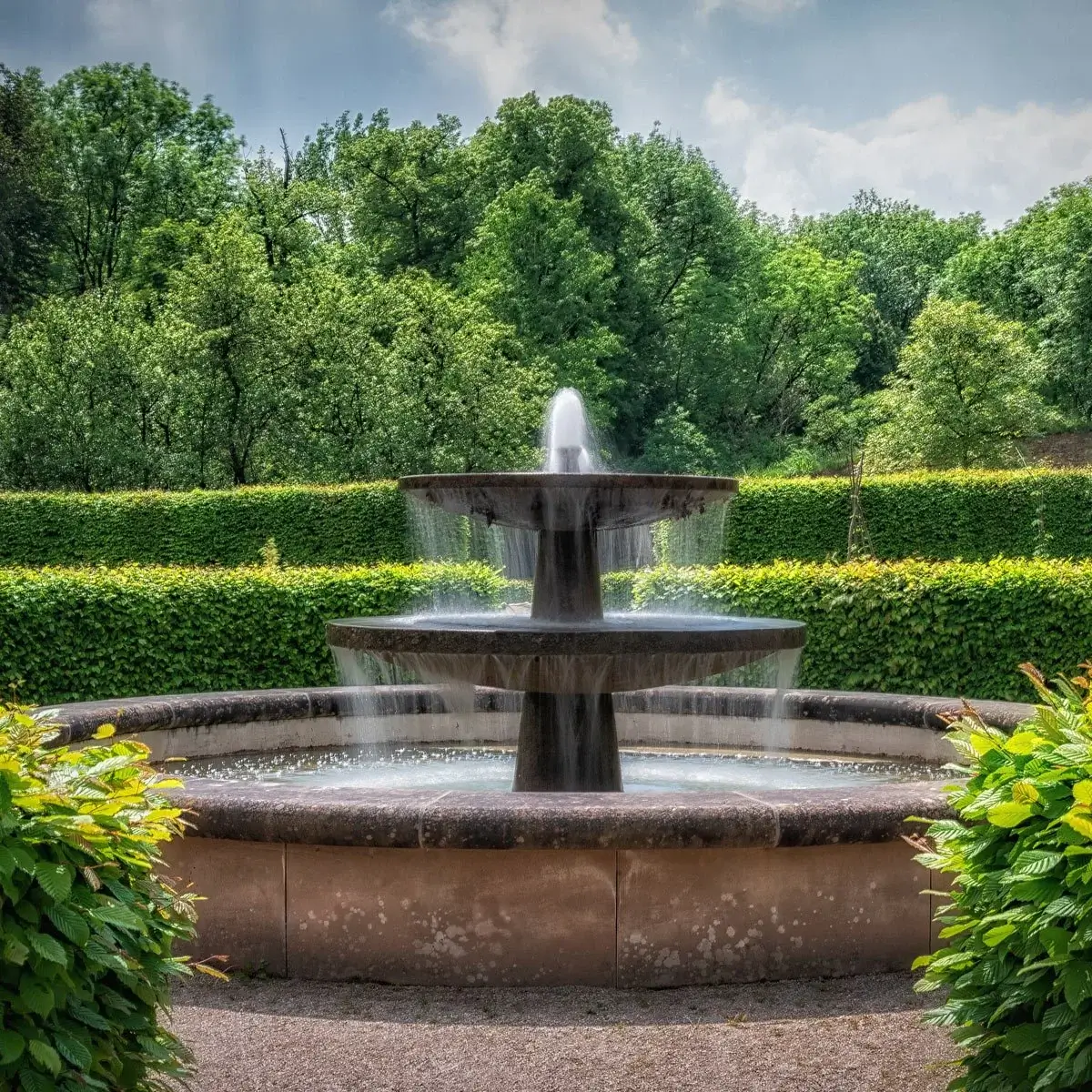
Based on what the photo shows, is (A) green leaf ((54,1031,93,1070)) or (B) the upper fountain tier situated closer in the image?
(A) green leaf ((54,1031,93,1070))

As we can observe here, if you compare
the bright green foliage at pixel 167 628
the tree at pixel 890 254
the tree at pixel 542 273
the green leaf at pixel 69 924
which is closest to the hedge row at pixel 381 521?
the bright green foliage at pixel 167 628

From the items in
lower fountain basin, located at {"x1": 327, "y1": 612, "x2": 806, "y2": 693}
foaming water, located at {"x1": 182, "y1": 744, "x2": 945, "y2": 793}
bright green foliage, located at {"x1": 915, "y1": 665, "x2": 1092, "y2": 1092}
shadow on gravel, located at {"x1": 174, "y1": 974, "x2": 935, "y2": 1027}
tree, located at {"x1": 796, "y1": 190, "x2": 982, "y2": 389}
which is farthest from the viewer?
tree, located at {"x1": 796, "y1": 190, "x2": 982, "y2": 389}

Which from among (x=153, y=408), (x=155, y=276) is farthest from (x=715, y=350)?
(x=153, y=408)

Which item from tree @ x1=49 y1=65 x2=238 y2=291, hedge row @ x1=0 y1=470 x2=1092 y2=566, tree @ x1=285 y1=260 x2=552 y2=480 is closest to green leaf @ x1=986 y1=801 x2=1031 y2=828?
hedge row @ x1=0 y1=470 x2=1092 y2=566

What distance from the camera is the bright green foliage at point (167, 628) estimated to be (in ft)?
35.0

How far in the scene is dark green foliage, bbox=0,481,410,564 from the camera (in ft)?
73.7

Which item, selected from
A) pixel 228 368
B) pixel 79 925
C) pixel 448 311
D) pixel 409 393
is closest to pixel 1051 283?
pixel 448 311

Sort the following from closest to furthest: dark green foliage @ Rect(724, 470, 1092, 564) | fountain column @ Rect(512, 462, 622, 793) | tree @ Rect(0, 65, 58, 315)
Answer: fountain column @ Rect(512, 462, 622, 793) < dark green foliage @ Rect(724, 470, 1092, 564) < tree @ Rect(0, 65, 58, 315)

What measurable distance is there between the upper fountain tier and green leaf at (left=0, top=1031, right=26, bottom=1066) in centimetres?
415

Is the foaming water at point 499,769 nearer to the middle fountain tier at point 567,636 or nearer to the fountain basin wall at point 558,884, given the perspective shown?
the middle fountain tier at point 567,636

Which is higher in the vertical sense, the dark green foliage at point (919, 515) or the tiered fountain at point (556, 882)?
the dark green foliage at point (919, 515)

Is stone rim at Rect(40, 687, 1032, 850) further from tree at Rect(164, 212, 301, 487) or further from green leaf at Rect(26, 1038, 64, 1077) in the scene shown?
tree at Rect(164, 212, 301, 487)

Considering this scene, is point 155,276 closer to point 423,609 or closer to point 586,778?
point 423,609

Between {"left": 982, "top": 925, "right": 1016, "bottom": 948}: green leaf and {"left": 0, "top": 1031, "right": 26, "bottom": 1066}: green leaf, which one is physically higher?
{"left": 982, "top": 925, "right": 1016, "bottom": 948}: green leaf
